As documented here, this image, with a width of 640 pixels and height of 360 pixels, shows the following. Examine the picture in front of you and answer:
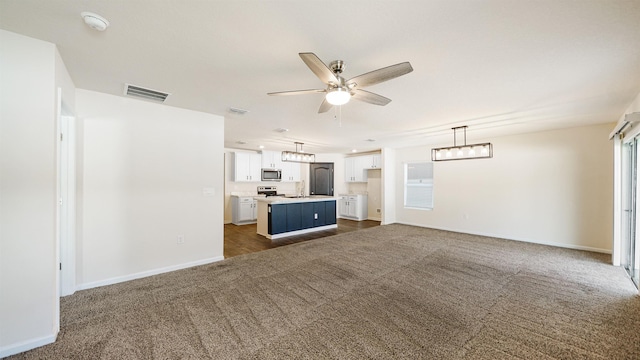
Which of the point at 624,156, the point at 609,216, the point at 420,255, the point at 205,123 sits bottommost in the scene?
the point at 420,255

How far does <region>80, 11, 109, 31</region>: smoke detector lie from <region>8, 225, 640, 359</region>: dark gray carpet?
247 centimetres

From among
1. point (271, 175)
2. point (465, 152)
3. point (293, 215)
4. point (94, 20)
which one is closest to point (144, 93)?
point (94, 20)

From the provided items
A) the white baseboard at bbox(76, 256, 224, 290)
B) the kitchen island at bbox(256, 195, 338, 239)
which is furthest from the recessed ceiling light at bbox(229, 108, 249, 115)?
the white baseboard at bbox(76, 256, 224, 290)

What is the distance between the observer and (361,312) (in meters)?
2.39

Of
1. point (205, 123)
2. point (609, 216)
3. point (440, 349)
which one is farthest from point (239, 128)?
point (609, 216)

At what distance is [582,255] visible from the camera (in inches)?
168

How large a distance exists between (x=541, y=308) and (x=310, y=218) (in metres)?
4.63

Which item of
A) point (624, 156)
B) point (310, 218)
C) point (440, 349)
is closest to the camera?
point (440, 349)

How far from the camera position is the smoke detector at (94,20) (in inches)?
63.8

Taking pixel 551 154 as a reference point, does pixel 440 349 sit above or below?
below

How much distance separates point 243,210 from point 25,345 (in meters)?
5.36

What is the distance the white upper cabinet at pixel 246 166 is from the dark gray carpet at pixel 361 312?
3.98 meters

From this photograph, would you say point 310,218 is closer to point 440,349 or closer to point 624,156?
point 440,349

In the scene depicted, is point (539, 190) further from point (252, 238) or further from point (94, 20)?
point (94, 20)
